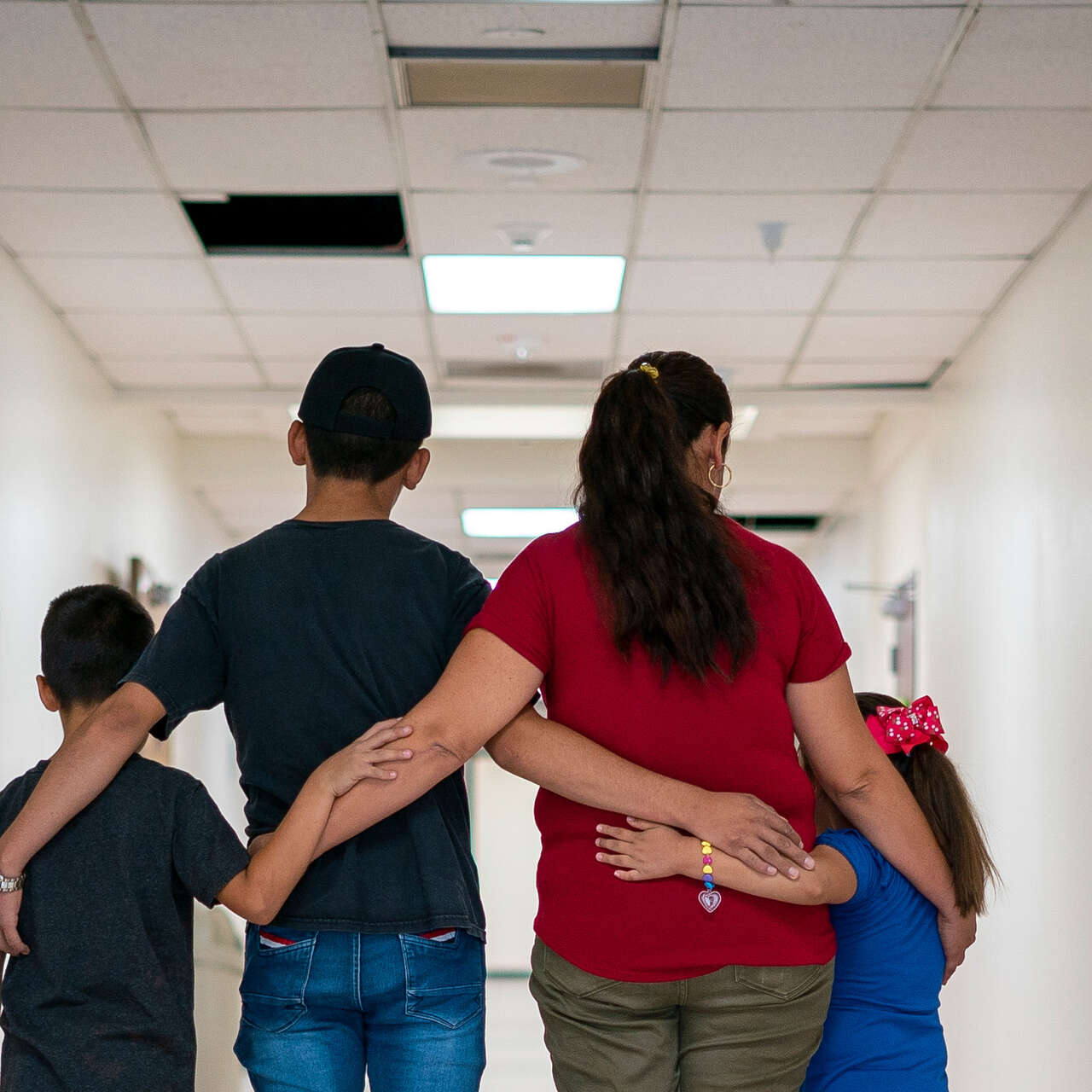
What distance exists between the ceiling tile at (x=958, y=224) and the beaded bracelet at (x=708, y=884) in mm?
2966

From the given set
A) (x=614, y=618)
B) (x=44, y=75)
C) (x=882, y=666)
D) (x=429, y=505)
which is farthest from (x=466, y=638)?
(x=429, y=505)

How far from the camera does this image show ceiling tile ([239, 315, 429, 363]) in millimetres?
5273

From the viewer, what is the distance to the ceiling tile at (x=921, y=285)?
15.1 feet

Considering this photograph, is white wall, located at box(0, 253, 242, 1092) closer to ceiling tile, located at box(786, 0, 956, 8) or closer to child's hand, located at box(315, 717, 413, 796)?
ceiling tile, located at box(786, 0, 956, 8)

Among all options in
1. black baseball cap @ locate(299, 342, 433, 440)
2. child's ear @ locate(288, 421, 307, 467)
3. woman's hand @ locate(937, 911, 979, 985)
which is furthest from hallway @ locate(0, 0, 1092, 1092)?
woman's hand @ locate(937, 911, 979, 985)

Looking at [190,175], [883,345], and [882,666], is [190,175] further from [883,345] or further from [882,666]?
[882,666]

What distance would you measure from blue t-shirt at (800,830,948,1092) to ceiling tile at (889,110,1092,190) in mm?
2395

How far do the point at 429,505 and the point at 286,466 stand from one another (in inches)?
40.5

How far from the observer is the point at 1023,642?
15.0 feet

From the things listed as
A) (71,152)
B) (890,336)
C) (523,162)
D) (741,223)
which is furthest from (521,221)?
(890,336)

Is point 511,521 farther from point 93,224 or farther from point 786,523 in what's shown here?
point 93,224

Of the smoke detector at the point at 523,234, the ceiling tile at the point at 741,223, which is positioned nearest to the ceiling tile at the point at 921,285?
the ceiling tile at the point at 741,223

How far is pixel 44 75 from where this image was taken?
11.1 ft

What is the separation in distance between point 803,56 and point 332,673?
2.21m
